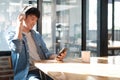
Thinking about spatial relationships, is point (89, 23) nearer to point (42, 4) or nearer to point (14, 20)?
point (42, 4)

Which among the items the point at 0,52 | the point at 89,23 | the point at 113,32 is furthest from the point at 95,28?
the point at 113,32

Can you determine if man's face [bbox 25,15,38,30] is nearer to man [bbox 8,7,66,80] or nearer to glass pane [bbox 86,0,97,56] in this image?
man [bbox 8,7,66,80]

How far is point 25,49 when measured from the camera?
2234 mm

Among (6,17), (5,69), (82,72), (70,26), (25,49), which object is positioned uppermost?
(6,17)

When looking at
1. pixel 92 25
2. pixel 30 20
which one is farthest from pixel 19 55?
pixel 92 25

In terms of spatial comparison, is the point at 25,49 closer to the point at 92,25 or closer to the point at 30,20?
the point at 30,20

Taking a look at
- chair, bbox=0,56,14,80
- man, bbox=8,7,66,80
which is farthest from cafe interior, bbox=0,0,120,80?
man, bbox=8,7,66,80

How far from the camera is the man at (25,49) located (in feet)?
6.98

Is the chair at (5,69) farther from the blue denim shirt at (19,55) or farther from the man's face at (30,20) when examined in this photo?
Answer: the man's face at (30,20)

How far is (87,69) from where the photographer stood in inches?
69.7

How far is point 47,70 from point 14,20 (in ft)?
4.48

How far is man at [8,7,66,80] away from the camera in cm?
213

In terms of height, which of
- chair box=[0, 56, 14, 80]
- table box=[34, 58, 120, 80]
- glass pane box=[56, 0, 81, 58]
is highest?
glass pane box=[56, 0, 81, 58]

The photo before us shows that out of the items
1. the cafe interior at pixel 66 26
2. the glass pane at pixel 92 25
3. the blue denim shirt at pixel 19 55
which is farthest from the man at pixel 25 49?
the glass pane at pixel 92 25
